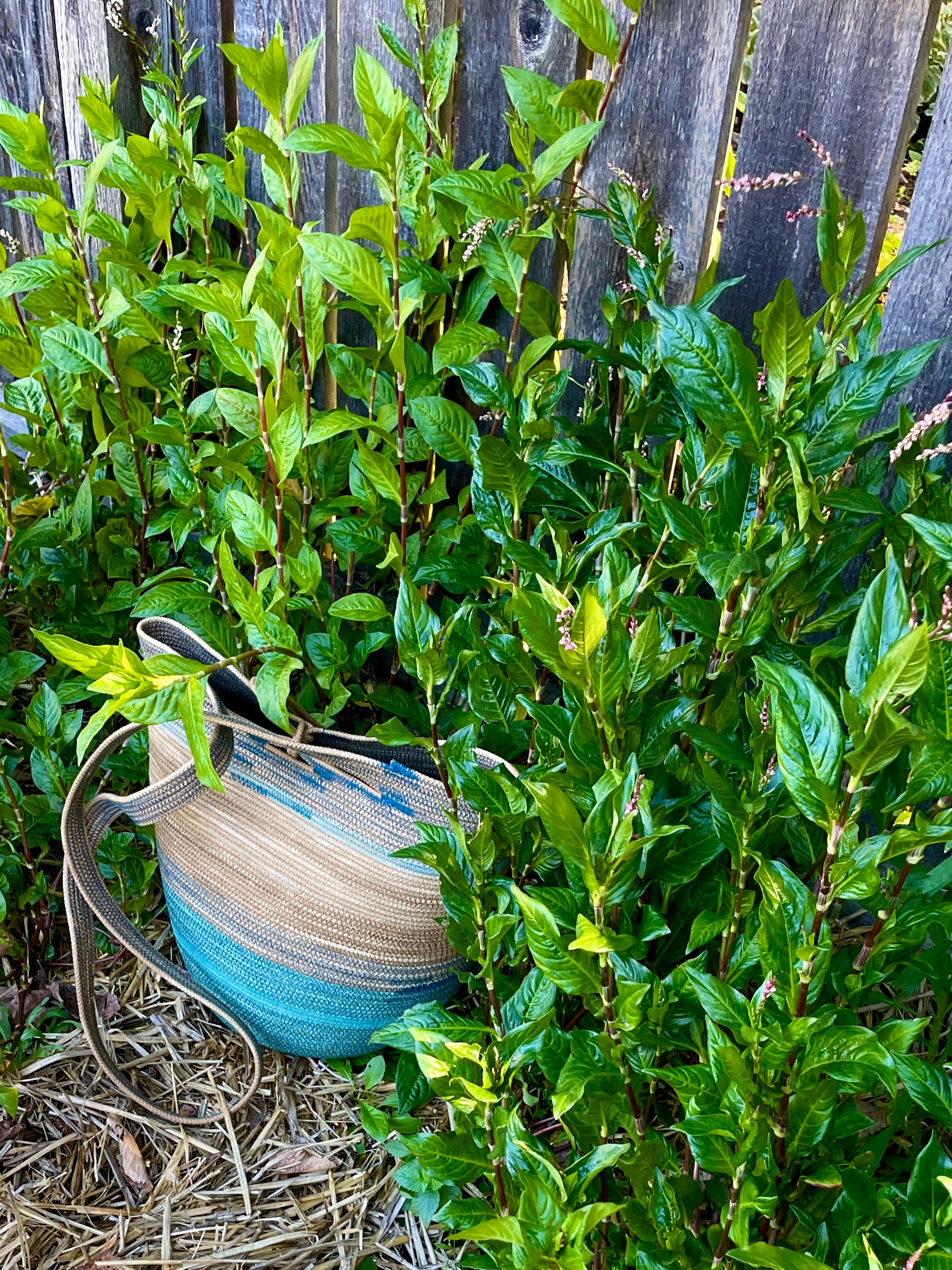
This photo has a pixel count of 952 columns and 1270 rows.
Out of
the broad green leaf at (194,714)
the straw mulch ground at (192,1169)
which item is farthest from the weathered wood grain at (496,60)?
the straw mulch ground at (192,1169)

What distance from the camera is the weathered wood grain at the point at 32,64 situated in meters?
2.05

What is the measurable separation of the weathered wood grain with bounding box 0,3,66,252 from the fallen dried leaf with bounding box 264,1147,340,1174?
6.22ft

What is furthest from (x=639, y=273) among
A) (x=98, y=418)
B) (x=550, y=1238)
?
(x=550, y=1238)

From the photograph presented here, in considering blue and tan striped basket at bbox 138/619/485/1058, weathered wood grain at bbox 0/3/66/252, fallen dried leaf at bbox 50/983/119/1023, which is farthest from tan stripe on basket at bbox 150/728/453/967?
weathered wood grain at bbox 0/3/66/252

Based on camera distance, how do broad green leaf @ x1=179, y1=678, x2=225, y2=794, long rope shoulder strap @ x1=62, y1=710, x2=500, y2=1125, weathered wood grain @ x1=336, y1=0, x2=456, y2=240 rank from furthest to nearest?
1. weathered wood grain @ x1=336, y1=0, x2=456, y2=240
2. long rope shoulder strap @ x1=62, y1=710, x2=500, y2=1125
3. broad green leaf @ x1=179, y1=678, x2=225, y2=794

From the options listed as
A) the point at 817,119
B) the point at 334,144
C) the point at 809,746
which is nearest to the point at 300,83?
the point at 334,144

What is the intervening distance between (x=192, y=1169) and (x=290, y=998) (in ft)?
0.91

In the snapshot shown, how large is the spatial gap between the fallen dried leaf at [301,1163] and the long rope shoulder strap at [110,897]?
94 millimetres

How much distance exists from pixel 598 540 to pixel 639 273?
38cm

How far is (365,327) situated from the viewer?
5.86 ft

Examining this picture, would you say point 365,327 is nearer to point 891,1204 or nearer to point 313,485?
point 313,485

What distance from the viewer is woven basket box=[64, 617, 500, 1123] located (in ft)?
4.17

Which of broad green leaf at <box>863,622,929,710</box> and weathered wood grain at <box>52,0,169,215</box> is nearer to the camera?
broad green leaf at <box>863,622,929,710</box>

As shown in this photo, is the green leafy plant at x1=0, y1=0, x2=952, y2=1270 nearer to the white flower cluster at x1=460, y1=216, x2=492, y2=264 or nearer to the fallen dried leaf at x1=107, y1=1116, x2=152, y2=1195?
the white flower cluster at x1=460, y1=216, x2=492, y2=264
